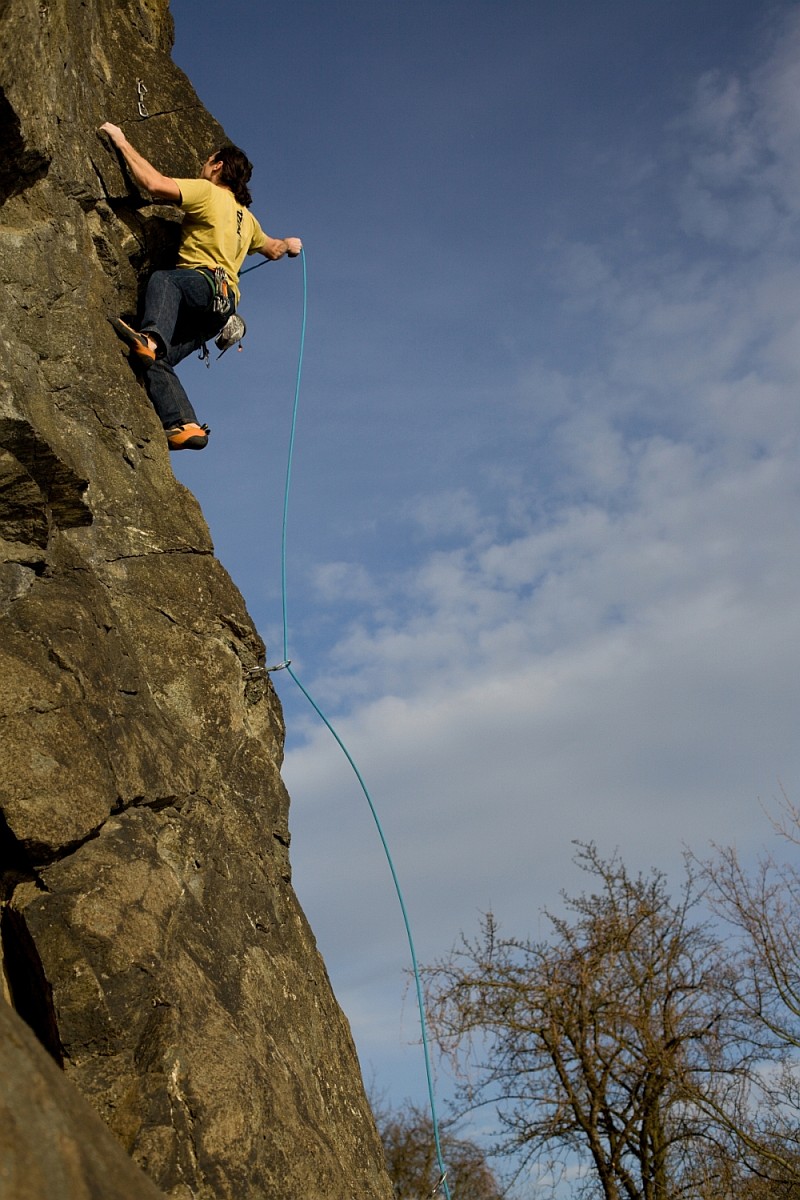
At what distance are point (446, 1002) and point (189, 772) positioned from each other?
9123mm

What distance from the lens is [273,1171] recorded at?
12.9ft

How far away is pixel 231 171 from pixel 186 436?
1.94 m

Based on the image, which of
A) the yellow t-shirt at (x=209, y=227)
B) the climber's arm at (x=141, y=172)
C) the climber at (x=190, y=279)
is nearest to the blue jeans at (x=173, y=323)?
the climber at (x=190, y=279)

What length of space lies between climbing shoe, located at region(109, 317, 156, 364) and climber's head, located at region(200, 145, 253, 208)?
1.44m

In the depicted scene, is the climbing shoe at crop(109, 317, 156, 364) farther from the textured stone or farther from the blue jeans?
the textured stone

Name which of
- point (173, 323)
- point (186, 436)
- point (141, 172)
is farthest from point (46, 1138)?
point (141, 172)

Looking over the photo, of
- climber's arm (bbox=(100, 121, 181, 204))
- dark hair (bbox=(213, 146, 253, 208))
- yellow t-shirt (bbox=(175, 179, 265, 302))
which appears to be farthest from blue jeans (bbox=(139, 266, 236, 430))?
dark hair (bbox=(213, 146, 253, 208))

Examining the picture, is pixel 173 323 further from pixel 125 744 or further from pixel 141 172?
pixel 125 744

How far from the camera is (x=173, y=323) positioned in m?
6.66

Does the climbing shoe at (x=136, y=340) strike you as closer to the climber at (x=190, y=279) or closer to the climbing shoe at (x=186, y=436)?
the climber at (x=190, y=279)

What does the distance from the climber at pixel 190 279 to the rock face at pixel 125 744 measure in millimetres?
144

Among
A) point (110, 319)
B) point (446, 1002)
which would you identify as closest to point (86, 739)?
point (110, 319)

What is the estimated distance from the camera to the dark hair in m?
7.23

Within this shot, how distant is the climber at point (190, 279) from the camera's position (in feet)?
21.5
